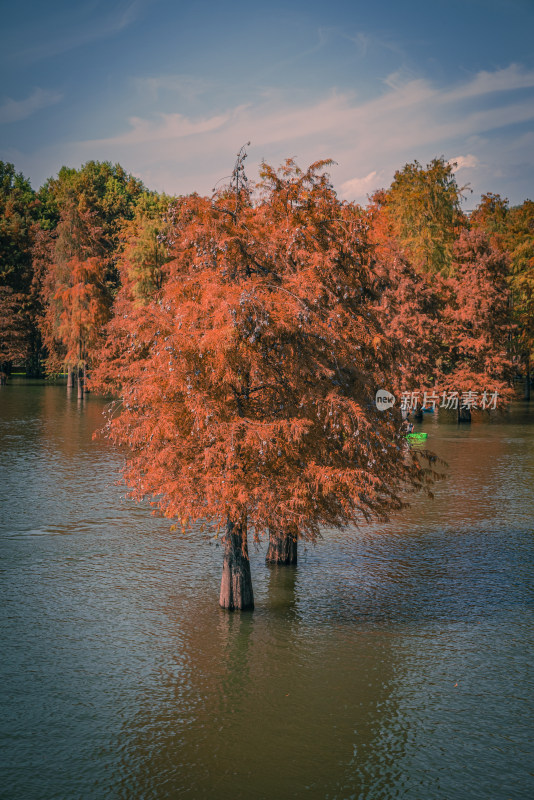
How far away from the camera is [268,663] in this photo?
1619 cm

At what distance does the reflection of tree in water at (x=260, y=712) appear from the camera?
11.9 meters

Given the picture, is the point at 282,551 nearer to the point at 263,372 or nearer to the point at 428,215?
the point at 263,372

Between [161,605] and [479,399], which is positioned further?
[479,399]

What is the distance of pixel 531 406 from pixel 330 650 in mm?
64382

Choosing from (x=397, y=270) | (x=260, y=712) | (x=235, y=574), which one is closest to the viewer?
(x=260, y=712)

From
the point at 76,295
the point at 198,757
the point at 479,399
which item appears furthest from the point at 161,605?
the point at 76,295

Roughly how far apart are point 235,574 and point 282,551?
4402 mm

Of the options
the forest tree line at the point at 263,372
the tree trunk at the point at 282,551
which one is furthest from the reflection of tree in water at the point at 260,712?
the tree trunk at the point at 282,551

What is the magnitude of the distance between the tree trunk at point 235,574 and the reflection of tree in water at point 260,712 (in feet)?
1.30

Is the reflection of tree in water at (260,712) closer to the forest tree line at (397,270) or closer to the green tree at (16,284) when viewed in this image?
the forest tree line at (397,270)

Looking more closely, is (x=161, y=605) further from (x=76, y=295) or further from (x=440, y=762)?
(x=76, y=295)

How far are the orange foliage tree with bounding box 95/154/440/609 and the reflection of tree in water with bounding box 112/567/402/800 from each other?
2065mm

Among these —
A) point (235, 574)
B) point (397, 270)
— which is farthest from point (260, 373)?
point (397, 270)

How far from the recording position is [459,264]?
195ft
